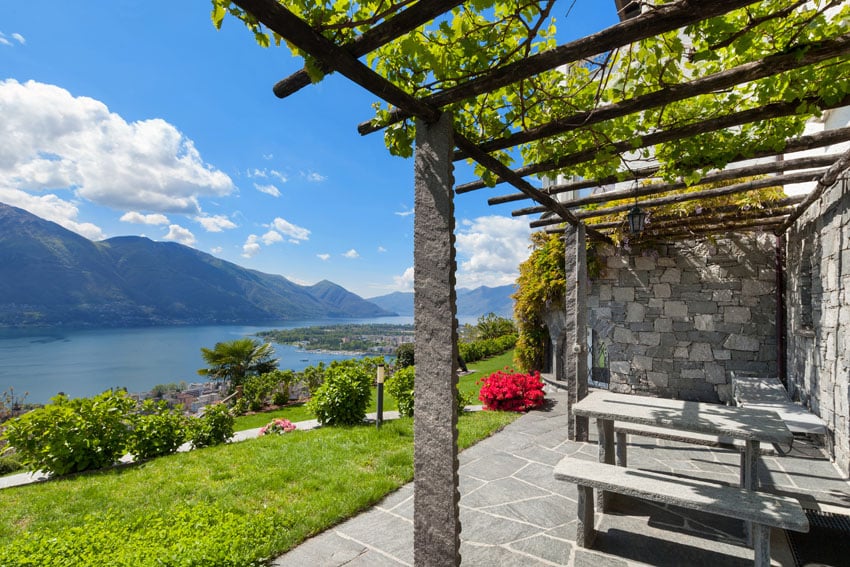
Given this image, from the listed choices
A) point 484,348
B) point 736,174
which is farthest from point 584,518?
point 484,348

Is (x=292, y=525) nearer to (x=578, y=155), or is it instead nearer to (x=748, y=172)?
(x=578, y=155)

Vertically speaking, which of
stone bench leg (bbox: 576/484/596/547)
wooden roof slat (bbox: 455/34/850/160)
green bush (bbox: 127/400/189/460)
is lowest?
green bush (bbox: 127/400/189/460)

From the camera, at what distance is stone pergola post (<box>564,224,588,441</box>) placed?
5.17 metres

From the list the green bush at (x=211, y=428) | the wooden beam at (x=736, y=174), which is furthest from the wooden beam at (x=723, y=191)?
the green bush at (x=211, y=428)

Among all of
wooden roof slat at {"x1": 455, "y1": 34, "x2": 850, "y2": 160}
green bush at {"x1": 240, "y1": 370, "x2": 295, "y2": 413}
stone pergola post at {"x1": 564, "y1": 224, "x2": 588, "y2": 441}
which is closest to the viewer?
wooden roof slat at {"x1": 455, "y1": 34, "x2": 850, "y2": 160}

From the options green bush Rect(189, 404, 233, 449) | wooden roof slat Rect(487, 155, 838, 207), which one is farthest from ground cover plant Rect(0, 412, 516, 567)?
wooden roof slat Rect(487, 155, 838, 207)

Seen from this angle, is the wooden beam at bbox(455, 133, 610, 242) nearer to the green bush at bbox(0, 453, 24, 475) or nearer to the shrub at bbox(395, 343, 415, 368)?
the green bush at bbox(0, 453, 24, 475)

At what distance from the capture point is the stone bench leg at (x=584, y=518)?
9.36ft

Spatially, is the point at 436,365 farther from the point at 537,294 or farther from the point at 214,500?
the point at 537,294

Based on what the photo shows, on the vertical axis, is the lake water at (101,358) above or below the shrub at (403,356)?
below

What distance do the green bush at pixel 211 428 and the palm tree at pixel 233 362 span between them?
714 cm

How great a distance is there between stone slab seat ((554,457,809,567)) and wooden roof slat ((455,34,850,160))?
2.35 m

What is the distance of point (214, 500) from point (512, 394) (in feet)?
16.3

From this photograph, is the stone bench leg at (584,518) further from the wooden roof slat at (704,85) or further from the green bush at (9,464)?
the green bush at (9,464)
